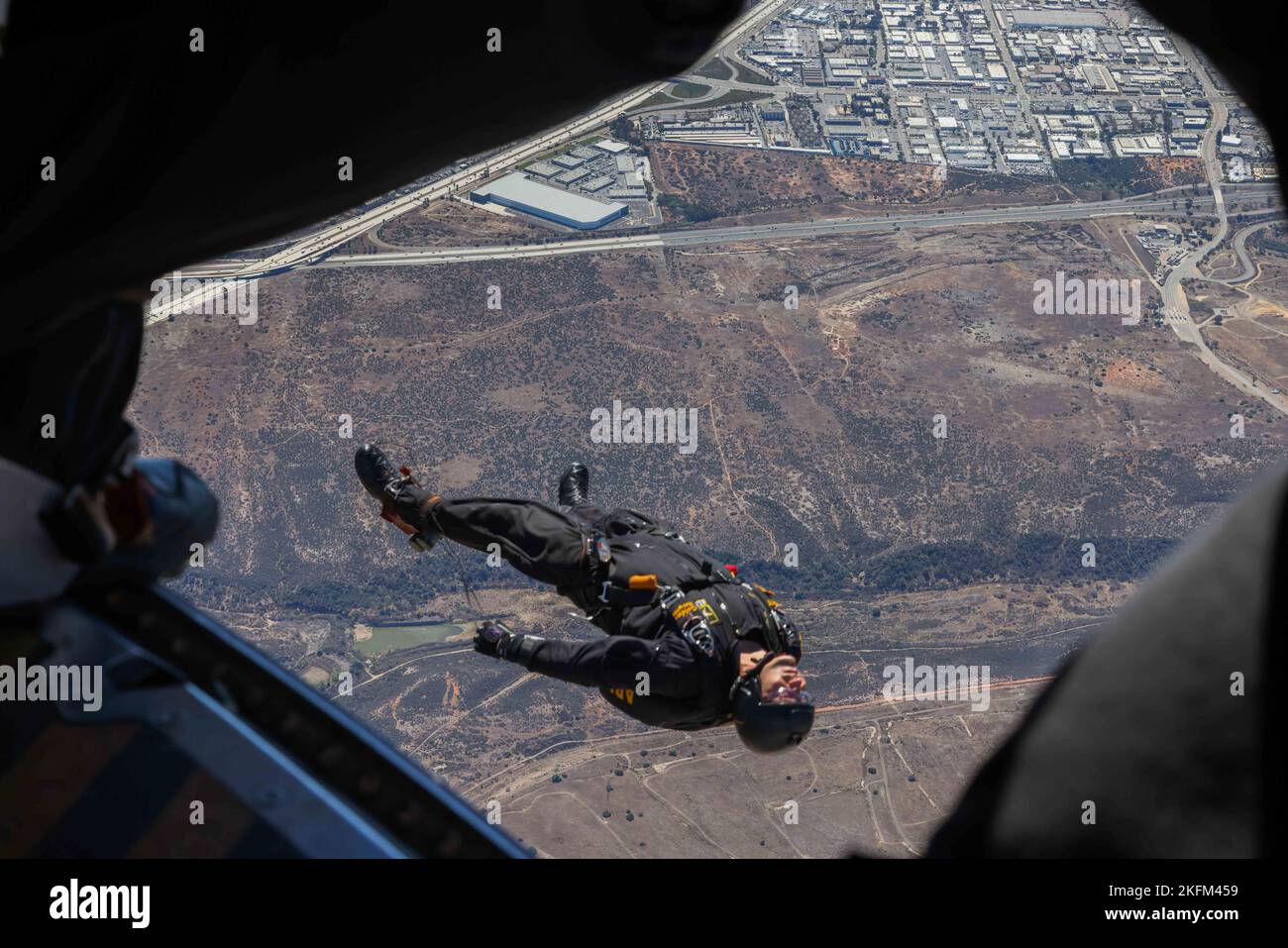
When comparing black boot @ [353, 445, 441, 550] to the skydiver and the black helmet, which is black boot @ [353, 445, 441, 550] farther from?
the black helmet

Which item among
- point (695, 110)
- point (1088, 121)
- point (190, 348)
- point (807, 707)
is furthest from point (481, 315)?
point (807, 707)

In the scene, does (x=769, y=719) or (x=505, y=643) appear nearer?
(x=769, y=719)

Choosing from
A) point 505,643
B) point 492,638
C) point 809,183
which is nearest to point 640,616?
point 505,643

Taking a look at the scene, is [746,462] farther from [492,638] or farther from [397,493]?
[492,638]

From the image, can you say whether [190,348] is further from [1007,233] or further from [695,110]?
[1007,233]

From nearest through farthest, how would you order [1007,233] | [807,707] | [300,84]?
[300,84], [807,707], [1007,233]

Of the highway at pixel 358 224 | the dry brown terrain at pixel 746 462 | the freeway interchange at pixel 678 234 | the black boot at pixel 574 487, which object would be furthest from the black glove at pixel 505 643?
the freeway interchange at pixel 678 234

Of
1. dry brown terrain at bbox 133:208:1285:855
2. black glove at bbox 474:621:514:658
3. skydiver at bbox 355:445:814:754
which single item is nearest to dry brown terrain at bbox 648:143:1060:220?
dry brown terrain at bbox 133:208:1285:855
